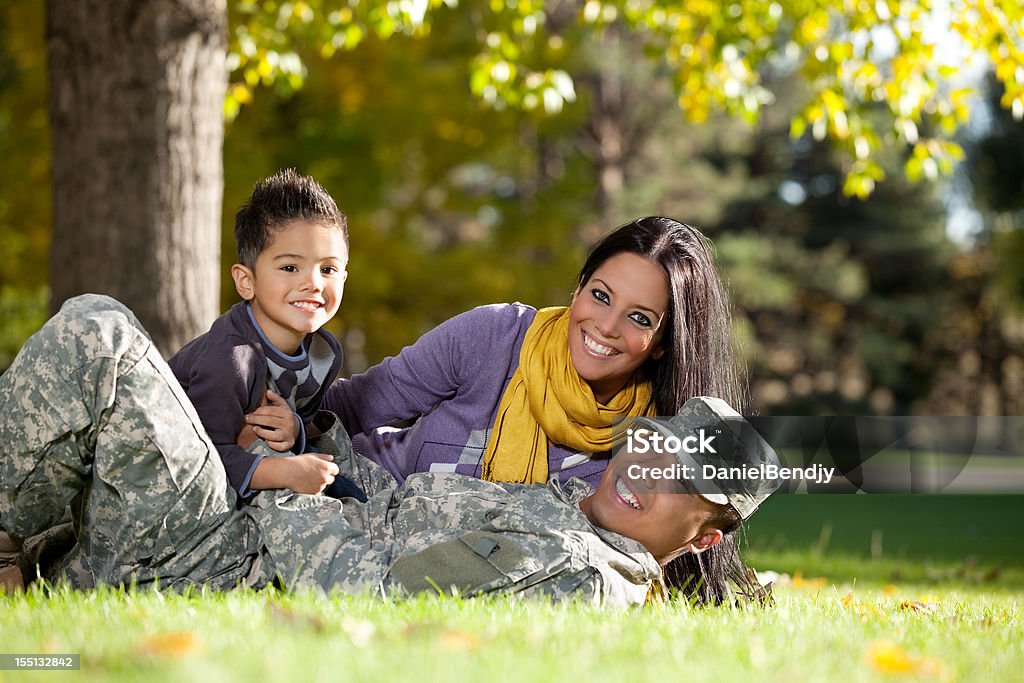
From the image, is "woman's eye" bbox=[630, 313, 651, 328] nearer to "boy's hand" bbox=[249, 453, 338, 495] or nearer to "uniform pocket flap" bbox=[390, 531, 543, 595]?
"uniform pocket flap" bbox=[390, 531, 543, 595]

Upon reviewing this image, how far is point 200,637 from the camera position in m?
2.33

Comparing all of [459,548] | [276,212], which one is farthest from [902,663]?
[276,212]

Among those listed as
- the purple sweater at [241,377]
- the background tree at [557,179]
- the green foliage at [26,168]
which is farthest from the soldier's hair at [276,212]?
the green foliage at [26,168]

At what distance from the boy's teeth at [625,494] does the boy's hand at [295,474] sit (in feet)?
2.95

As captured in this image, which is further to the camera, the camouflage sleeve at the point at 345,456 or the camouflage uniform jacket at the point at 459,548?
the camouflage sleeve at the point at 345,456

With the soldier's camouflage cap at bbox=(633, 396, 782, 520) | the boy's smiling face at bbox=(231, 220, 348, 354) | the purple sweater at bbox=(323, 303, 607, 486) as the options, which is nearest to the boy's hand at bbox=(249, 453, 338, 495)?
the boy's smiling face at bbox=(231, 220, 348, 354)

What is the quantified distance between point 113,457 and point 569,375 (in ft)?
5.20

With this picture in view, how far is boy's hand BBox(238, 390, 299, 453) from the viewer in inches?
138

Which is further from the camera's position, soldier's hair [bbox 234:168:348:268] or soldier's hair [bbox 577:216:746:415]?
soldier's hair [bbox 577:216:746:415]

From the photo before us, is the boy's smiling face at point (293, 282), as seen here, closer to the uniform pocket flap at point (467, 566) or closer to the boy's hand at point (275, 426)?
the boy's hand at point (275, 426)

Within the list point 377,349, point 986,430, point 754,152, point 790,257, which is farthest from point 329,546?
point 754,152

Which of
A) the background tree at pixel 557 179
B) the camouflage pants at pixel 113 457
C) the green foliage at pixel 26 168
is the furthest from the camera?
the green foliage at pixel 26 168

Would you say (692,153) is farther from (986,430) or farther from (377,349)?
(986,430)

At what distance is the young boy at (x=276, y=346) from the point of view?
339 centimetres
